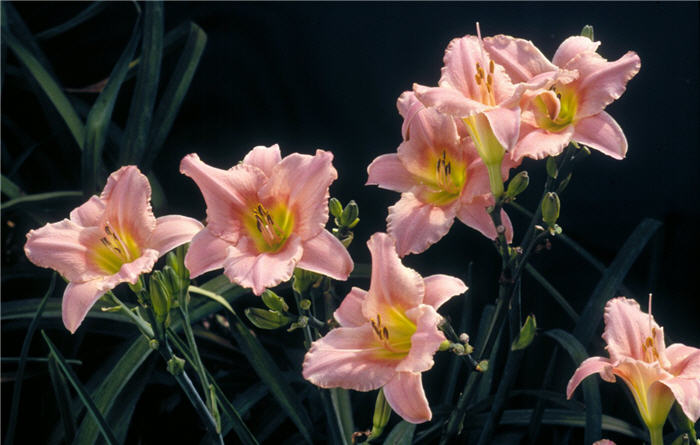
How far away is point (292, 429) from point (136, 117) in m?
0.42

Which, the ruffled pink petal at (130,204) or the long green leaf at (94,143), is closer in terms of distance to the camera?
the ruffled pink petal at (130,204)

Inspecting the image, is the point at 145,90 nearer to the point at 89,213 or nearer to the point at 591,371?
the point at 89,213

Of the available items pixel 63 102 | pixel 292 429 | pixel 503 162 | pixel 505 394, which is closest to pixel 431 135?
pixel 503 162

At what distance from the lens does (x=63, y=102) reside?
A: 0.89 metres

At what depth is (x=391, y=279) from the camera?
0.39 metres

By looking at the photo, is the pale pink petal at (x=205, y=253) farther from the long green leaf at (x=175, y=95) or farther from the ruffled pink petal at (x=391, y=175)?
the long green leaf at (x=175, y=95)

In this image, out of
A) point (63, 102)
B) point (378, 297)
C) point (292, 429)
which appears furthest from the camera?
point (63, 102)

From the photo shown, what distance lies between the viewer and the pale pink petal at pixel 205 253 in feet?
1.30

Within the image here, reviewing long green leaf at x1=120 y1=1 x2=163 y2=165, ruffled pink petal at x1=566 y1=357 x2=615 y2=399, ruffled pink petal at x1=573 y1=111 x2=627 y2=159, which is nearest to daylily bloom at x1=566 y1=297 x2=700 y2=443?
ruffled pink petal at x1=566 y1=357 x2=615 y2=399

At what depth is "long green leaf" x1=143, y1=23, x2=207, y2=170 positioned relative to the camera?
0.87 meters

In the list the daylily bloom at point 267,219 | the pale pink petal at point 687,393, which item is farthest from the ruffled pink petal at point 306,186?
the pale pink petal at point 687,393

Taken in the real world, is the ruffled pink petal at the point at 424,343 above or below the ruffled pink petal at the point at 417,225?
below

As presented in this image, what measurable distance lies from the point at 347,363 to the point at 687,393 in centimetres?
19

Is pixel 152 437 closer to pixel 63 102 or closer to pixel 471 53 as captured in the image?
pixel 63 102
